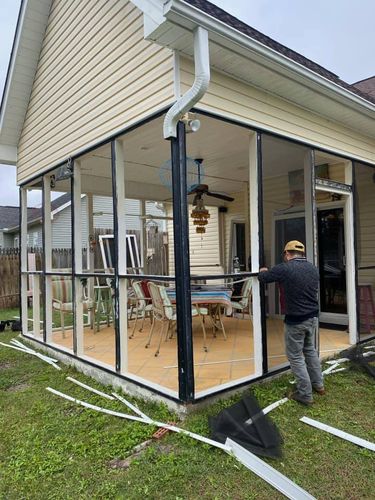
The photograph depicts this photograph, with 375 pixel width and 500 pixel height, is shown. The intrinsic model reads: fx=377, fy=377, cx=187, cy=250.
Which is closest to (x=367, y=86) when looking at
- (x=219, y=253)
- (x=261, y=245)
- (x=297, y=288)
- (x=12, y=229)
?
(x=219, y=253)

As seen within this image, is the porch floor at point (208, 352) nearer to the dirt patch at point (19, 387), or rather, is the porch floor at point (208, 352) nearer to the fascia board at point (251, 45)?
the dirt patch at point (19, 387)

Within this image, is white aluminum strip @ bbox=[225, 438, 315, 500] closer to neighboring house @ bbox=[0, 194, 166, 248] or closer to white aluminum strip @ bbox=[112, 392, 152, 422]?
white aluminum strip @ bbox=[112, 392, 152, 422]

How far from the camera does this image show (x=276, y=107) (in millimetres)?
3906

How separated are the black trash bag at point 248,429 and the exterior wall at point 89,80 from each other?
2.59 metres

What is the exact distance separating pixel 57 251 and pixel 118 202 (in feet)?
35.3

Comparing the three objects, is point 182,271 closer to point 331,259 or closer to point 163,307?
point 163,307

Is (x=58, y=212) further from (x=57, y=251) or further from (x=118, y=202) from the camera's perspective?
(x=118, y=202)

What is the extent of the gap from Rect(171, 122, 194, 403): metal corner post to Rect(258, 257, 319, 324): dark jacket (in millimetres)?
819

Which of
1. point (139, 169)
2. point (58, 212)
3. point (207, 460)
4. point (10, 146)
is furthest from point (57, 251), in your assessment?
point (207, 460)

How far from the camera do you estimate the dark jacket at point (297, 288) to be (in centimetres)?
336

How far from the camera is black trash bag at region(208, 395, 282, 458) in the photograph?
261cm

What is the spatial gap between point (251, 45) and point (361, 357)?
11.8 feet

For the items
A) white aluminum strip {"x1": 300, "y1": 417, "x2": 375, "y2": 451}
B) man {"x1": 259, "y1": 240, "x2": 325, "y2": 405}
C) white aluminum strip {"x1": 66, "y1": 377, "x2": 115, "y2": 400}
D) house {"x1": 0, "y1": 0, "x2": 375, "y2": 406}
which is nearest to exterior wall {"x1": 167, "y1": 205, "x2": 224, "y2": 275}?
house {"x1": 0, "y1": 0, "x2": 375, "y2": 406}

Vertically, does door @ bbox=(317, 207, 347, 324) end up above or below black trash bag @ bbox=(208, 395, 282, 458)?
above
